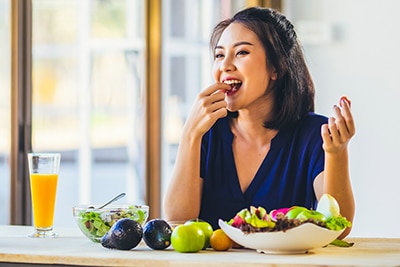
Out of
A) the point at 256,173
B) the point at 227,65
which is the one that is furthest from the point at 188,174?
the point at 227,65

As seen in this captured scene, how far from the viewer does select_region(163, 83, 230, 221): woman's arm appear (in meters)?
2.49

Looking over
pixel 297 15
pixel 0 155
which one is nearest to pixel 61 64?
pixel 0 155

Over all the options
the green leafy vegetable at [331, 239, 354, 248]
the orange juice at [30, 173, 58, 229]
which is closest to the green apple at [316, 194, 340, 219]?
the green leafy vegetable at [331, 239, 354, 248]

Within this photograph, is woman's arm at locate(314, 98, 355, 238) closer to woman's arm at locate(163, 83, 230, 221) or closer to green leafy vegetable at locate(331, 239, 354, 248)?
green leafy vegetable at locate(331, 239, 354, 248)

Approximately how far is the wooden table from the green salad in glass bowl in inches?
1.3

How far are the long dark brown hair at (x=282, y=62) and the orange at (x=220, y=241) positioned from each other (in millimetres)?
662

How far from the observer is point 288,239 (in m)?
1.93

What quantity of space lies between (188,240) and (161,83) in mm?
2526

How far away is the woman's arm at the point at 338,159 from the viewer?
2.21 meters

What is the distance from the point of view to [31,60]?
4219mm

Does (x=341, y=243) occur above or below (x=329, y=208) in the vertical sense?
below

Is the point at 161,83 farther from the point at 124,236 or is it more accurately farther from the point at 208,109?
the point at 124,236

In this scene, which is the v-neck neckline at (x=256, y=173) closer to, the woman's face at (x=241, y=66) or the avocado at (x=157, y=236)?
the woman's face at (x=241, y=66)

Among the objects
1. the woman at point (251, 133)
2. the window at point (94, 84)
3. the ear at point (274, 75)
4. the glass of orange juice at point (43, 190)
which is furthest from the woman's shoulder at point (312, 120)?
the window at point (94, 84)
